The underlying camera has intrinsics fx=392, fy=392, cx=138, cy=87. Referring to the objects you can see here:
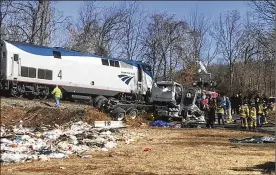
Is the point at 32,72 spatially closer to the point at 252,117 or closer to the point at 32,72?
the point at 32,72

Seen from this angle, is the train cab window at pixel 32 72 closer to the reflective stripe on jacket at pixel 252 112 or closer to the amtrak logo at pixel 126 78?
the reflective stripe on jacket at pixel 252 112

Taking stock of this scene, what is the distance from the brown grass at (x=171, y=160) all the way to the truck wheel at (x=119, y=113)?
722 cm

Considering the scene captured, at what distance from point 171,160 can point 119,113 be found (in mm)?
12305

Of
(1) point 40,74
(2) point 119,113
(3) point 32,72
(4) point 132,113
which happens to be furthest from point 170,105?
(3) point 32,72

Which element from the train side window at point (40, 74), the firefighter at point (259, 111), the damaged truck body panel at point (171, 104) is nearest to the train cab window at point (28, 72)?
the train side window at point (40, 74)

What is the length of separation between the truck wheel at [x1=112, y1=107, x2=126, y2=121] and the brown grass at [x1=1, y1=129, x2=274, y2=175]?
722cm

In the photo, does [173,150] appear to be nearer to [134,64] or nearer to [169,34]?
[134,64]

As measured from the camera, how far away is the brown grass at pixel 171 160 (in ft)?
27.1

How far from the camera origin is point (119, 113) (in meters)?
22.5

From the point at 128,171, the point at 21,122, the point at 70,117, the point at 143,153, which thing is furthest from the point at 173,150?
the point at 21,122

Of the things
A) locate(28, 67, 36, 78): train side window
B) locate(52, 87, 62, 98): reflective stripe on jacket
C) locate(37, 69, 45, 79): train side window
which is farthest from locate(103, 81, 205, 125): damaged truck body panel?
locate(28, 67, 36, 78): train side window

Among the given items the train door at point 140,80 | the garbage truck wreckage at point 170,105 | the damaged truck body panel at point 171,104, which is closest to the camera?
the garbage truck wreckage at point 170,105

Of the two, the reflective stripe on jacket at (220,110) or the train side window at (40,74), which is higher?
the train side window at (40,74)

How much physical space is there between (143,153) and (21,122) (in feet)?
26.0
